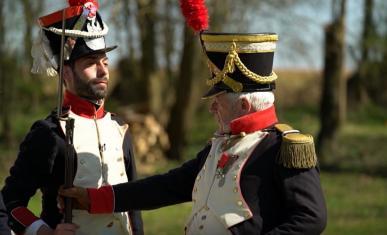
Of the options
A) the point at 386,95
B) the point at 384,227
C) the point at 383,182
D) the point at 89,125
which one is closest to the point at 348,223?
the point at 384,227

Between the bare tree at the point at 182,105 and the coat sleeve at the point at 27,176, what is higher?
the coat sleeve at the point at 27,176

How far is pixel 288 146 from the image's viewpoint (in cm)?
361

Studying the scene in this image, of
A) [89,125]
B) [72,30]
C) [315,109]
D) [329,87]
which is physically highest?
[72,30]

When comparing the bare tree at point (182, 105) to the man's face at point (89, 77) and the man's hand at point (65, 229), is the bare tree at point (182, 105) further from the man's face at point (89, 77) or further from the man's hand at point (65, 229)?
the man's hand at point (65, 229)

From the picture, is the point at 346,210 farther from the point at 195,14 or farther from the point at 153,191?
the point at 195,14

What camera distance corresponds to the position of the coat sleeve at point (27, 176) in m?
4.11

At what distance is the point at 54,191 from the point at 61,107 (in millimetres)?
388

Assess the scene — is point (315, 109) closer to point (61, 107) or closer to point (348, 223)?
point (348, 223)

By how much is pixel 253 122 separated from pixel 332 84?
539 inches

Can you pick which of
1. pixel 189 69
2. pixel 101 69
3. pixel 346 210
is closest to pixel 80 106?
pixel 101 69

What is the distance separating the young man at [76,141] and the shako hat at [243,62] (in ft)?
2.35

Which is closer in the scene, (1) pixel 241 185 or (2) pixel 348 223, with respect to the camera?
(1) pixel 241 185

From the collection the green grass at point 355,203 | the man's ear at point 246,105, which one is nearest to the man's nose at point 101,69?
the man's ear at point 246,105

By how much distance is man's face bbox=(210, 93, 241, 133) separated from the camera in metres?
3.79
